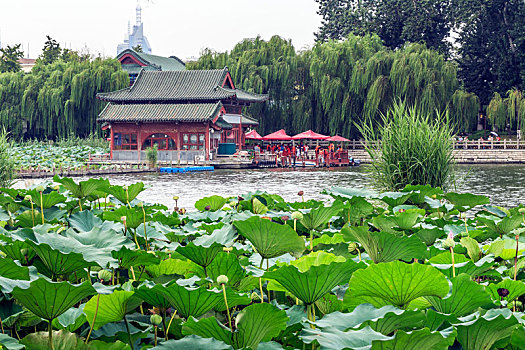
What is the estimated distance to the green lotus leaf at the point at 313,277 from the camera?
1444mm

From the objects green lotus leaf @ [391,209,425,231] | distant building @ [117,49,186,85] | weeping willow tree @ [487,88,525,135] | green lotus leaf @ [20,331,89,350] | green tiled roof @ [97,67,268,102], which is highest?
distant building @ [117,49,186,85]

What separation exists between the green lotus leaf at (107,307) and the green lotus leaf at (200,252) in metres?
0.38

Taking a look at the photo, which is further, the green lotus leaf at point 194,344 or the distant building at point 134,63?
the distant building at point 134,63

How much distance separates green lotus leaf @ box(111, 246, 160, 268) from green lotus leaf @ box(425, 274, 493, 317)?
0.81 meters

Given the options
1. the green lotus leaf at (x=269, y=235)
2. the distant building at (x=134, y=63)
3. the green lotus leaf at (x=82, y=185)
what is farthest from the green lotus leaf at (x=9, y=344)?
the distant building at (x=134, y=63)

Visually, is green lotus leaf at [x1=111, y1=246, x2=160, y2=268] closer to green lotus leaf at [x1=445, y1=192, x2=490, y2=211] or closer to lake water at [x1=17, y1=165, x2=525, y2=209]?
green lotus leaf at [x1=445, y1=192, x2=490, y2=211]

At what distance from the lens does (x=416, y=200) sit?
3844 millimetres

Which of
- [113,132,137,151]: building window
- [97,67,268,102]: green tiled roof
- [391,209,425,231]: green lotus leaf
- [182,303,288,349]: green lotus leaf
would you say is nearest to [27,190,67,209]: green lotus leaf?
[391,209,425,231]: green lotus leaf

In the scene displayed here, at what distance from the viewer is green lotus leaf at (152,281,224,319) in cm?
146

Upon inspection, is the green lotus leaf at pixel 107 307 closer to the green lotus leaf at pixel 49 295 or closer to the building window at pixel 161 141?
the green lotus leaf at pixel 49 295

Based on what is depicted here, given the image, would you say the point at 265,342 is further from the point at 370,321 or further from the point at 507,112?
the point at 507,112

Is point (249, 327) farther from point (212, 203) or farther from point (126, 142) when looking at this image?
point (126, 142)

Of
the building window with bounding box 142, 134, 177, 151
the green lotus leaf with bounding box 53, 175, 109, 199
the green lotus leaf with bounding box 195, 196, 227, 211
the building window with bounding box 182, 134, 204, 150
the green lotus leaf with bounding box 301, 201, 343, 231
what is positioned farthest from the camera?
the building window with bounding box 142, 134, 177, 151

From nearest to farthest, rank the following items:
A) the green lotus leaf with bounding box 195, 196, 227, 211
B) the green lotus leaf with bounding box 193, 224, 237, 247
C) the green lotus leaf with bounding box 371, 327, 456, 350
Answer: the green lotus leaf with bounding box 371, 327, 456, 350, the green lotus leaf with bounding box 193, 224, 237, 247, the green lotus leaf with bounding box 195, 196, 227, 211
